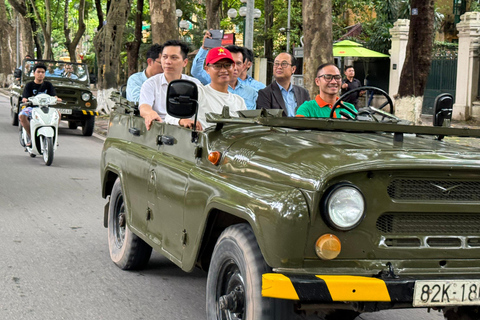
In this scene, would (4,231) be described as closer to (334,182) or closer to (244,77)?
(244,77)

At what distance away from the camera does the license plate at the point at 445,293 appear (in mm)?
3379

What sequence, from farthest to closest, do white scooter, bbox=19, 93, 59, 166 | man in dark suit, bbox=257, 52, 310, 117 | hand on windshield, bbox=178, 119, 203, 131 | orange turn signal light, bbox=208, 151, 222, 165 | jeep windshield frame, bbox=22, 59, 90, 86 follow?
jeep windshield frame, bbox=22, 59, 90, 86
white scooter, bbox=19, 93, 59, 166
man in dark suit, bbox=257, 52, 310, 117
hand on windshield, bbox=178, 119, 203, 131
orange turn signal light, bbox=208, 151, 222, 165

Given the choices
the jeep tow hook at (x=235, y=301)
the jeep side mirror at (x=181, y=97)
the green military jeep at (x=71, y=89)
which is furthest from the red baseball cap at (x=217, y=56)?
the green military jeep at (x=71, y=89)

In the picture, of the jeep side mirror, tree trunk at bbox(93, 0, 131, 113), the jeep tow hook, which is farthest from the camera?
tree trunk at bbox(93, 0, 131, 113)

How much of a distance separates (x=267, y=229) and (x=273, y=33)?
36140mm

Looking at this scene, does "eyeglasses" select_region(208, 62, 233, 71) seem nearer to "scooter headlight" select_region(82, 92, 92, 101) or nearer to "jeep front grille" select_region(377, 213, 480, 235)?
"jeep front grille" select_region(377, 213, 480, 235)

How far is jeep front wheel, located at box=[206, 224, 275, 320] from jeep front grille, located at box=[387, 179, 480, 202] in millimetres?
716

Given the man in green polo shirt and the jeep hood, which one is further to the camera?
the man in green polo shirt

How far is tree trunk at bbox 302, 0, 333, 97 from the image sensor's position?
13039 millimetres

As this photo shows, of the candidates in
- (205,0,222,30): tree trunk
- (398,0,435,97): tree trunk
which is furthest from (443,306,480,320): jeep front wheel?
(205,0,222,30): tree trunk

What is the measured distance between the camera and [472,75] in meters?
24.6

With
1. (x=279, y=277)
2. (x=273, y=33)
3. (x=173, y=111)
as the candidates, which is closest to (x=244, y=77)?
(x=173, y=111)

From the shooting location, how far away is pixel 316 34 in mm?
13125

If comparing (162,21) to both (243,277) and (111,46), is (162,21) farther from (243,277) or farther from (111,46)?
(243,277)
